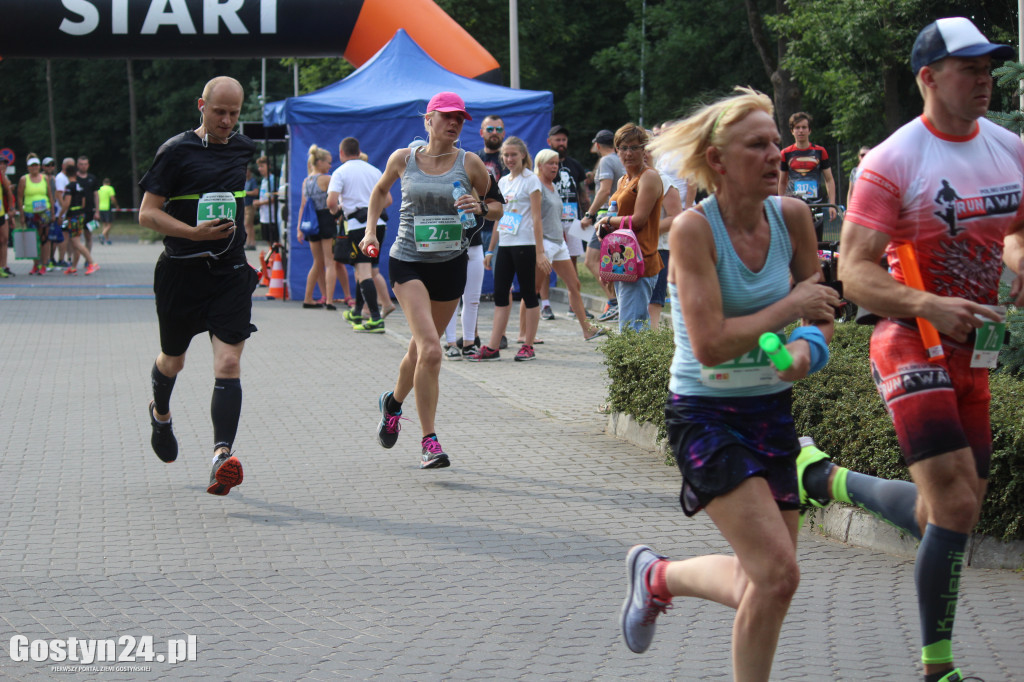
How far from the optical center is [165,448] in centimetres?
692

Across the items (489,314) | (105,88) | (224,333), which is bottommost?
(489,314)

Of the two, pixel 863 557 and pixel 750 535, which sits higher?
pixel 750 535

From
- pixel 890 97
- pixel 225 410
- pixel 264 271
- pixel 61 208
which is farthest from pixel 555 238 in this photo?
pixel 890 97

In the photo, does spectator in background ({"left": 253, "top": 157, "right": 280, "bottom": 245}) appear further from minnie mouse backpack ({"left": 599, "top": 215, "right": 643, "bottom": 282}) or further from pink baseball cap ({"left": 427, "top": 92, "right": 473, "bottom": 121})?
pink baseball cap ({"left": 427, "top": 92, "right": 473, "bottom": 121})

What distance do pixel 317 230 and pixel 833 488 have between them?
13022 millimetres

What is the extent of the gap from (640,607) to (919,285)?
1258 millimetres

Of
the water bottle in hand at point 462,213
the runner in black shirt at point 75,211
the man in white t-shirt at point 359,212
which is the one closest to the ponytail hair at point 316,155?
the man in white t-shirt at point 359,212

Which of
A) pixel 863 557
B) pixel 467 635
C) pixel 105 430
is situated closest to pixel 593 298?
pixel 105 430

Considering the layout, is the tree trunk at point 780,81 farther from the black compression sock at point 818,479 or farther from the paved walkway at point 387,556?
the black compression sock at point 818,479

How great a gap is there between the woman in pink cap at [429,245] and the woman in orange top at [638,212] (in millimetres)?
1777

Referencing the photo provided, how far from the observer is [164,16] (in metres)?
19.1

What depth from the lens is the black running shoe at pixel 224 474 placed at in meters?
6.12

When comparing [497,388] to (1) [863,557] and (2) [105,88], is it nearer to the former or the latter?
(1) [863,557]

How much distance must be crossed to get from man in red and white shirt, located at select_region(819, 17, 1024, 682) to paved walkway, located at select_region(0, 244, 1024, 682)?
631 mm
